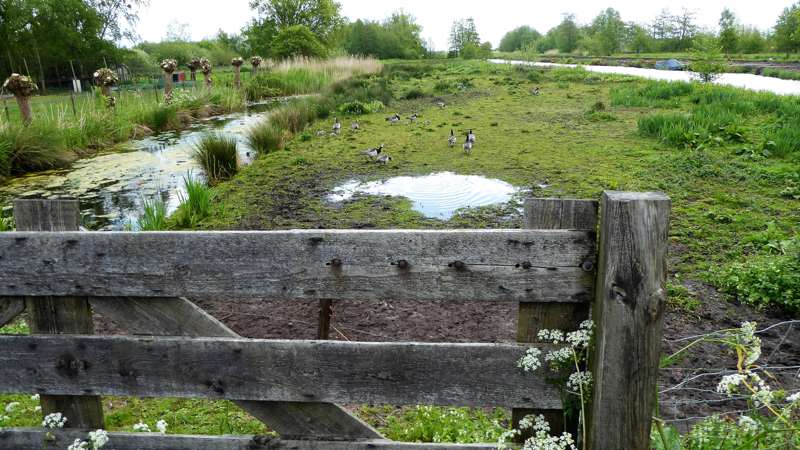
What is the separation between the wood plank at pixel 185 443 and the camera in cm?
213

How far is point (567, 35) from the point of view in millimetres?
87125

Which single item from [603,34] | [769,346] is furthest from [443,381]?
[603,34]

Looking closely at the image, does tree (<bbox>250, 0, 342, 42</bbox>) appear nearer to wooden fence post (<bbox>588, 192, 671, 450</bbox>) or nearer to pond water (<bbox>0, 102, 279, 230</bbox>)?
pond water (<bbox>0, 102, 279, 230</bbox>)

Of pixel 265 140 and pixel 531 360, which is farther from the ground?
pixel 265 140

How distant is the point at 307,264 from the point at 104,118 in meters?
13.0

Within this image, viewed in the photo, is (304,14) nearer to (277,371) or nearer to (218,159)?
(218,159)

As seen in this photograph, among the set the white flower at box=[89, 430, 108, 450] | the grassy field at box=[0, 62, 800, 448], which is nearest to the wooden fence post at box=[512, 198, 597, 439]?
the grassy field at box=[0, 62, 800, 448]

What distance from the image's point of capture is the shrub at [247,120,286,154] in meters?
10.9

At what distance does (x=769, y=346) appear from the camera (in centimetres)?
373

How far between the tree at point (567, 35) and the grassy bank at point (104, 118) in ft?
234

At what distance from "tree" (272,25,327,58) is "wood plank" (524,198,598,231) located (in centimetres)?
4037

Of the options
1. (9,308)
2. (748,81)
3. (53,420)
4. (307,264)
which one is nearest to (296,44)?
(748,81)

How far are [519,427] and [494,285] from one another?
0.59 metres

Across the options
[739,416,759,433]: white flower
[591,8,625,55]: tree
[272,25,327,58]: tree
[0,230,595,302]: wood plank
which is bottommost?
[739,416,759,433]: white flower
